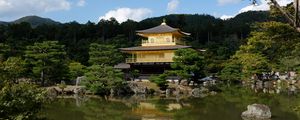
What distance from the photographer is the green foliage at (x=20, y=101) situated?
8.87m

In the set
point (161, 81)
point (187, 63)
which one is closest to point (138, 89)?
A: point (161, 81)

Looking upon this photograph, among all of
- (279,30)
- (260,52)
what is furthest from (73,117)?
(260,52)

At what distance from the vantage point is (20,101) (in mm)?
9102

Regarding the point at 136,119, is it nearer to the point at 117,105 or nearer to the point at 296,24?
the point at 117,105

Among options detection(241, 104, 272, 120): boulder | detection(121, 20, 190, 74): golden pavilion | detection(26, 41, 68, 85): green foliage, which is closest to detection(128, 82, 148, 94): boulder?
detection(121, 20, 190, 74): golden pavilion

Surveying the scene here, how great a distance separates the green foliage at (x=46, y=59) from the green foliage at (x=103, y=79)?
4900 millimetres

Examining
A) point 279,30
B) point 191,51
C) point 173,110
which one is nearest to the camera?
point 279,30

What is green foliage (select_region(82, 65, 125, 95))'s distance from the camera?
31.7 meters

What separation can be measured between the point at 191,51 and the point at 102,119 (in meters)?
16.1

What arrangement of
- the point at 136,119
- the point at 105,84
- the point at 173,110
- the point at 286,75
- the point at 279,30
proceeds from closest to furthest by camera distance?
the point at 279,30 < the point at 136,119 < the point at 173,110 < the point at 105,84 < the point at 286,75

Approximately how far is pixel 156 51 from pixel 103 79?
11310 mm

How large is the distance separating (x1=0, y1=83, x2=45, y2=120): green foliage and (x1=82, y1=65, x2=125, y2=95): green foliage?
71.7 ft

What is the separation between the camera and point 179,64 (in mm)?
34562

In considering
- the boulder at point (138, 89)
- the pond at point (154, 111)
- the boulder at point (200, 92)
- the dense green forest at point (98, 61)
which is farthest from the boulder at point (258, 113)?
the boulder at point (138, 89)
